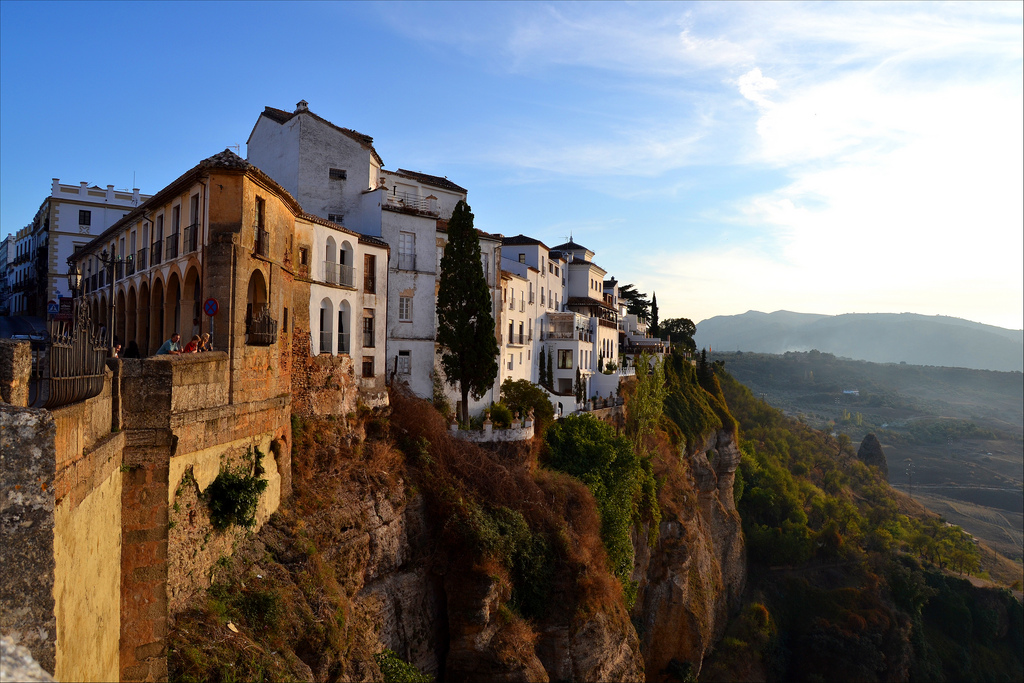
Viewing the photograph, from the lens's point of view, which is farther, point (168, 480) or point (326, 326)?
point (326, 326)

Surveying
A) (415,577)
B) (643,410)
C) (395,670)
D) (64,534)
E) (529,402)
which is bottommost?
(395,670)

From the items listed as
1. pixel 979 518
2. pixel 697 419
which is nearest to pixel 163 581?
pixel 697 419

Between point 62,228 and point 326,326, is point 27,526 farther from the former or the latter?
point 62,228

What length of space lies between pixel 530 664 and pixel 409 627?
480 cm

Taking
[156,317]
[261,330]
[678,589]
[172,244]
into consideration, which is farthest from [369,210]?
[678,589]

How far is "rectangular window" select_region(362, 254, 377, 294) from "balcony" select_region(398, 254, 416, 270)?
226cm

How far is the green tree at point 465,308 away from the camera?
27938mm

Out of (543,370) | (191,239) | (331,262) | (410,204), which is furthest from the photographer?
(543,370)

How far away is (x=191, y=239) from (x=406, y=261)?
13011 mm

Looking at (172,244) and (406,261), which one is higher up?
A: (406,261)

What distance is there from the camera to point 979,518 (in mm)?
102250

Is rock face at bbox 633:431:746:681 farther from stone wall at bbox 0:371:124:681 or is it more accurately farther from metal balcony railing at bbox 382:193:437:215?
stone wall at bbox 0:371:124:681

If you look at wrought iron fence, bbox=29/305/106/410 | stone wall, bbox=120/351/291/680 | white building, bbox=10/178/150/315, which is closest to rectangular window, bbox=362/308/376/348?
stone wall, bbox=120/351/291/680

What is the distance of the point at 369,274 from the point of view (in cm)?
2672
